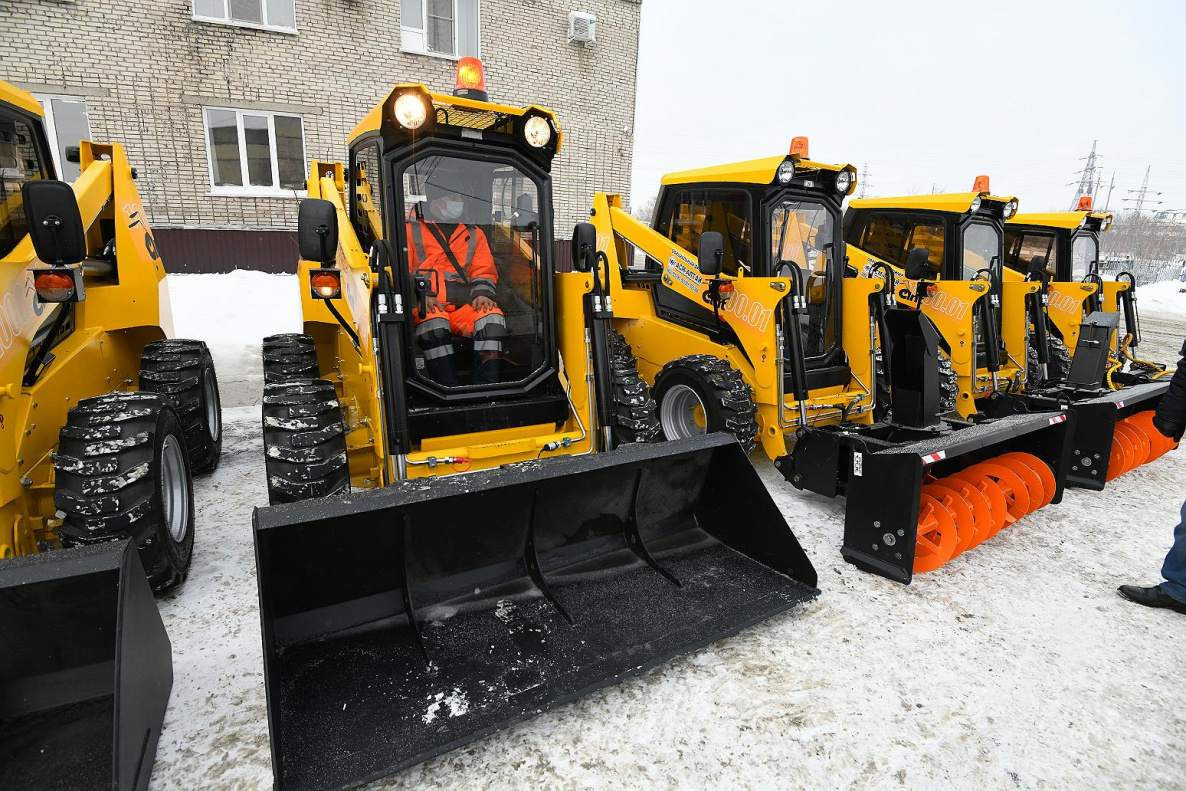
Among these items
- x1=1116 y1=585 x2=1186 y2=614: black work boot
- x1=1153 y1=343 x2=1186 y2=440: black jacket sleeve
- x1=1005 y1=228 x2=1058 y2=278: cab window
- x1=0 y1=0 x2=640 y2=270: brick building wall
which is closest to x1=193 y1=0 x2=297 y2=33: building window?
x1=0 y1=0 x2=640 y2=270: brick building wall

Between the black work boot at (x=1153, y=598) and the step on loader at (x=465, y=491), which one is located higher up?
the step on loader at (x=465, y=491)

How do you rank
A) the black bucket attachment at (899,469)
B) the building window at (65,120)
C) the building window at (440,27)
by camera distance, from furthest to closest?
the building window at (440,27) → the building window at (65,120) → the black bucket attachment at (899,469)

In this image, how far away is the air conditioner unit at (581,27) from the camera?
41.4 ft

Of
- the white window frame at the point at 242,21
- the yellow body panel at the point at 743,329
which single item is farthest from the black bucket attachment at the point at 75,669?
the white window frame at the point at 242,21

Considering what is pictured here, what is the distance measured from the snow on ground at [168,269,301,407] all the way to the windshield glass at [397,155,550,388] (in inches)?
179

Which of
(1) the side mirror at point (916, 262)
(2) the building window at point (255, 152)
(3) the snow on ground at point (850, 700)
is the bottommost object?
(3) the snow on ground at point (850, 700)

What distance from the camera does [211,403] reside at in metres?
5.07

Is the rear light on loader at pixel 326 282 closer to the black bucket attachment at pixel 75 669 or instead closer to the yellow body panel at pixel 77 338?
the yellow body panel at pixel 77 338

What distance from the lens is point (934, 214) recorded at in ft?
23.3

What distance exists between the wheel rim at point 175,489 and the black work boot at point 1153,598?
5.07 meters

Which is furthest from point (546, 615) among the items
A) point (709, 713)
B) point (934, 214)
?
point (934, 214)

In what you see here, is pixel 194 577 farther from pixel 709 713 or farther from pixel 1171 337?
pixel 1171 337

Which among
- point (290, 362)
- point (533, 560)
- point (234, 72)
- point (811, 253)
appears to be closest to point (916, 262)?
point (811, 253)

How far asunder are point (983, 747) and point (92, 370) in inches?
185
